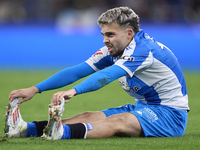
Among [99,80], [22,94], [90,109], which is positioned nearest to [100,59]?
[99,80]

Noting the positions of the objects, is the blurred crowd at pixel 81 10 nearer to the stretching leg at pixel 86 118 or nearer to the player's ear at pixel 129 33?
the stretching leg at pixel 86 118

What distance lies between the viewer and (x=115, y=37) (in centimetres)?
489

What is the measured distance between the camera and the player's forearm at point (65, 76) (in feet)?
16.9

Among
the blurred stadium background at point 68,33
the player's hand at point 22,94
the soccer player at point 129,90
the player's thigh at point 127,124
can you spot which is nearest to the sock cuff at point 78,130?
the soccer player at point 129,90

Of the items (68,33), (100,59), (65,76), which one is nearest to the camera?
(65,76)

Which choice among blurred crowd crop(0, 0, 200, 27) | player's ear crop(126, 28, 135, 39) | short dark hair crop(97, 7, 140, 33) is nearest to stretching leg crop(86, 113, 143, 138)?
player's ear crop(126, 28, 135, 39)

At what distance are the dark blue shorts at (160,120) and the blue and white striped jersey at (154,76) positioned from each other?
95mm

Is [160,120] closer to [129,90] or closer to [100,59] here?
[129,90]

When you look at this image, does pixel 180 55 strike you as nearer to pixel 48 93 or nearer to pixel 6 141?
pixel 48 93

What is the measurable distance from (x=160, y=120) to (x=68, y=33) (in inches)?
445

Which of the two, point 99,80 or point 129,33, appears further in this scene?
point 129,33

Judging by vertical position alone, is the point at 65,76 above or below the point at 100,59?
below

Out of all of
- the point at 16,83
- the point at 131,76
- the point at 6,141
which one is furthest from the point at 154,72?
the point at 16,83

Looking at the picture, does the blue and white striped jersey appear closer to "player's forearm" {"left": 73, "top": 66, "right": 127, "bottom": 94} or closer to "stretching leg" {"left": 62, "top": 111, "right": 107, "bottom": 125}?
"player's forearm" {"left": 73, "top": 66, "right": 127, "bottom": 94}
